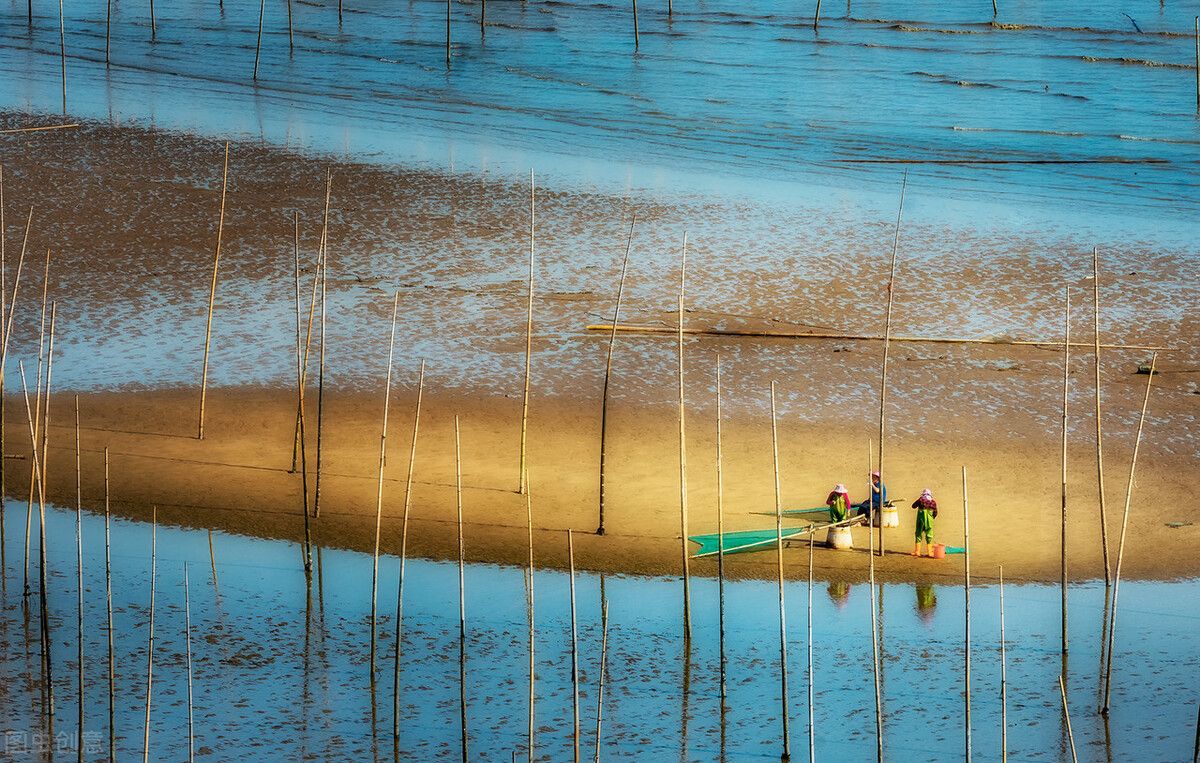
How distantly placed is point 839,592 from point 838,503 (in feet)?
2.97

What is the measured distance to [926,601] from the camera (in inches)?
451

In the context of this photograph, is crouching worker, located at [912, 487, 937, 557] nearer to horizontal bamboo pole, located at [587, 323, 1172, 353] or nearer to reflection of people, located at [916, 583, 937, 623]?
reflection of people, located at [916, 583, 937, 623]

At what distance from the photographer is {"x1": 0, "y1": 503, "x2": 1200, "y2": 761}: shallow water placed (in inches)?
364

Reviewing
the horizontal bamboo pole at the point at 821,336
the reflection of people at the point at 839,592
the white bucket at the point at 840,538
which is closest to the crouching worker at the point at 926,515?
the white bucket at the point at 840,538

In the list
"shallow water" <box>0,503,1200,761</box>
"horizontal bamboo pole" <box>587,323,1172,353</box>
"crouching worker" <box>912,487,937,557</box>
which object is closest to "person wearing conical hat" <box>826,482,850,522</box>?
"crouching worker" <box>912,487,937,557</box>

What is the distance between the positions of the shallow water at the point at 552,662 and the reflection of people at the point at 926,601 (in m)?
0.02

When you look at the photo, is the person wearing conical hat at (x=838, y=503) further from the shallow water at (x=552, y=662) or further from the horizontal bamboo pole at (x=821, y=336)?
the horizontal bamboo pole at (x=821, y=336)

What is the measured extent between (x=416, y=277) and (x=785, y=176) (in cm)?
815

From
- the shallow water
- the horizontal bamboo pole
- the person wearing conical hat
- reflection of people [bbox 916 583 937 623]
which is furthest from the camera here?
the horizontal bamboo pole

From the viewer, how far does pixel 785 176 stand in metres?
24.1

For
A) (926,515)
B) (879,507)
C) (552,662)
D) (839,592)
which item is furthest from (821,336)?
(552,662)

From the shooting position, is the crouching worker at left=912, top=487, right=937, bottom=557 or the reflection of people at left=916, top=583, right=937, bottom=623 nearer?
the reflection of people at left=916, top=583, right=937, bottom=623

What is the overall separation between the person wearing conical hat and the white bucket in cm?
9

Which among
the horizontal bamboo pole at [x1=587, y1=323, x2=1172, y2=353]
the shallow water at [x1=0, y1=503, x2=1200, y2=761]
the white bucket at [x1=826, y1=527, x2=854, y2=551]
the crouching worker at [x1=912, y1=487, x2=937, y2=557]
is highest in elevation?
the horizontal bamboo pole at [x1=587, y1=323, x2=1172, y2=353]
